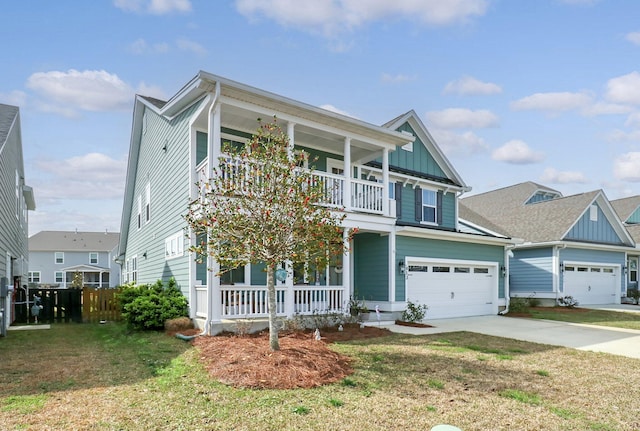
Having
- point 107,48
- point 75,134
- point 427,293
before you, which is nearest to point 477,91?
point 427,293

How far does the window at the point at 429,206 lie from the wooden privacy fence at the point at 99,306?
1171 cm

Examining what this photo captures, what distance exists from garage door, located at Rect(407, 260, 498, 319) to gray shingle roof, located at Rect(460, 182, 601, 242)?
12.7 feet

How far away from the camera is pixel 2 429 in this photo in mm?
4543

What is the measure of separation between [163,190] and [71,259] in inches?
1582

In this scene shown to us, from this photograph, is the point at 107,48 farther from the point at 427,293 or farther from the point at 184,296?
the point at 427,293

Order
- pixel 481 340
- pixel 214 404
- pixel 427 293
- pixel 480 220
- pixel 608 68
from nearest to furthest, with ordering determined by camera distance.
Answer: pixel 214 404 → pixel 481 340 → pixel 608 68 → pixel 427 293 → pixel 480 220

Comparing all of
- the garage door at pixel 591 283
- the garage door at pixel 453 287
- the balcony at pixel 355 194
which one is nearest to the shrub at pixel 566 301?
the garage door at pixel 591 283

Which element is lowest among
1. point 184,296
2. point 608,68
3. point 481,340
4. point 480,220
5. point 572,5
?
point 481,340

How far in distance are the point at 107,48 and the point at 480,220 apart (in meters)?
16.8

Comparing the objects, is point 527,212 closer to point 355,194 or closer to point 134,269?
point 355,194

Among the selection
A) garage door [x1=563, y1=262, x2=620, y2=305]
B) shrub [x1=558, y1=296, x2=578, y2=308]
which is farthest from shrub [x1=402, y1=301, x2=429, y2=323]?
garage door [x1=563, y1=262, x2=620, y2=305]

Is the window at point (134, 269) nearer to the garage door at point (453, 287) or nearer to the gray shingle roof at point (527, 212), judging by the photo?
the garage door at point (453, 287)

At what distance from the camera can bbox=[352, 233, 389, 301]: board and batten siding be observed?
14328mm

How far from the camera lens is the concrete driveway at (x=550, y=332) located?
10.1 m
